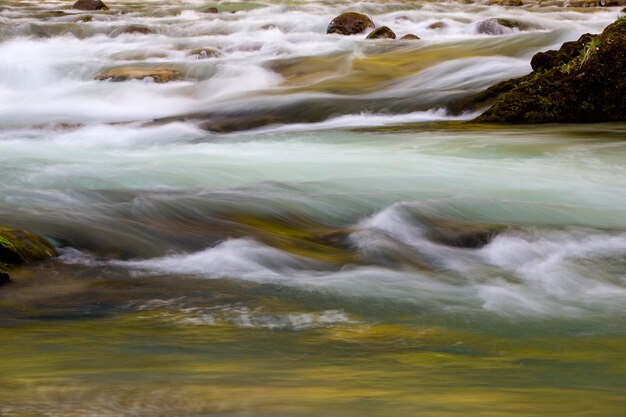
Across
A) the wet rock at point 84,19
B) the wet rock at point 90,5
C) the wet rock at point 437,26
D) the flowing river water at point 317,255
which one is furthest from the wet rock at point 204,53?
the wet rock at point 90,5

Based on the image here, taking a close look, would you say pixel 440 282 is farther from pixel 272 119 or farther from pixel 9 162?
pixel 272 119

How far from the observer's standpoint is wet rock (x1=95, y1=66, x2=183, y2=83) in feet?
47.9

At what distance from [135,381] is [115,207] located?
323 cm

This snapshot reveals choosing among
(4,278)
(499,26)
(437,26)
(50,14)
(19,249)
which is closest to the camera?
(4,278)

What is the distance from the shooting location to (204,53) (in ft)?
55.2

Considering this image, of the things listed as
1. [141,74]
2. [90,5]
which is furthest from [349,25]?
[90,5]

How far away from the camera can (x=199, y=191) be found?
6855mm

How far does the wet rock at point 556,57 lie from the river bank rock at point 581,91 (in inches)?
9.1

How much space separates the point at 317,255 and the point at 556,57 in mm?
6298

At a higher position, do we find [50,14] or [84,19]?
[50,14]

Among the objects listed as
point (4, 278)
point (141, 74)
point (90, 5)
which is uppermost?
point (90, 5)

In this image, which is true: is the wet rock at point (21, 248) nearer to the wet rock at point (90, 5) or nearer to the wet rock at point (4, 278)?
the wet rock at point (4, 278)

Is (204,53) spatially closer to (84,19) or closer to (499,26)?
(499,26)

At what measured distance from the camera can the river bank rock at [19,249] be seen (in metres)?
4.53
